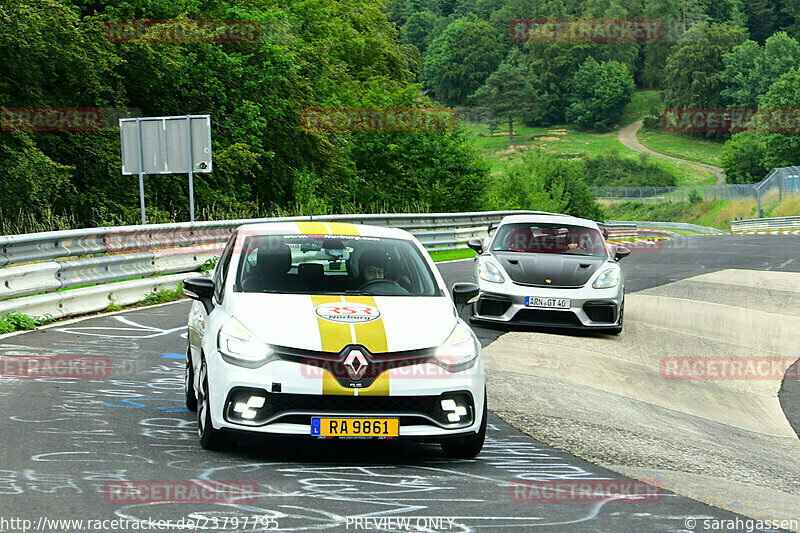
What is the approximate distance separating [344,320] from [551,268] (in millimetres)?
7418

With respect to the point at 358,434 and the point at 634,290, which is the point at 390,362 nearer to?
the point at 358,434

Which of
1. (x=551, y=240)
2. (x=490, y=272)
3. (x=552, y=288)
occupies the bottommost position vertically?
(x=552, y=288)

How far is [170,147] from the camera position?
21.5 metres

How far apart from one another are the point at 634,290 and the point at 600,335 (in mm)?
5289

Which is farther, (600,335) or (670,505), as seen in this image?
(600,335)

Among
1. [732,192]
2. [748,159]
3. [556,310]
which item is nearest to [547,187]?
[732,192]

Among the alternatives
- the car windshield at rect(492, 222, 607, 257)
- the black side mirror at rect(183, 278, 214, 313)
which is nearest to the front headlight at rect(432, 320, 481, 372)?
the black side mirror at rect(183, 278, 214, 313)

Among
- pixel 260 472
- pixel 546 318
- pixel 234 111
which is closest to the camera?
pixel 260 472

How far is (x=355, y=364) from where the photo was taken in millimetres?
6129

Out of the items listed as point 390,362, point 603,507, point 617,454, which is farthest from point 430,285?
point 603,507

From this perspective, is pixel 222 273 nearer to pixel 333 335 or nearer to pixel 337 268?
pixel 337 268

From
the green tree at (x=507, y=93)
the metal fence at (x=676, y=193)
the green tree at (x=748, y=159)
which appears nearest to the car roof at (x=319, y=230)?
the metal fence at (x=676, y=193)

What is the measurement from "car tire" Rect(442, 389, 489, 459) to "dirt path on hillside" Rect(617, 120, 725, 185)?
133 m

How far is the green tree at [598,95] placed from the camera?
181250mm
